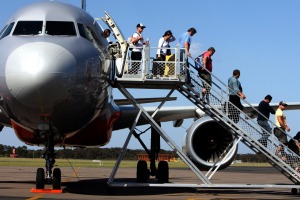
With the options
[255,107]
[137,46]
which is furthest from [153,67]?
[255,107]

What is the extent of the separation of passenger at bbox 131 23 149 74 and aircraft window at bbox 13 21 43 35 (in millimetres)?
2675

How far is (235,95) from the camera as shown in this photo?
15711 millimetres

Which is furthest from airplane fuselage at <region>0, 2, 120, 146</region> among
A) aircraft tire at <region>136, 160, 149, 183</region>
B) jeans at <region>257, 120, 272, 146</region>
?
jeans at <region>257, 120, 272, 146</region>

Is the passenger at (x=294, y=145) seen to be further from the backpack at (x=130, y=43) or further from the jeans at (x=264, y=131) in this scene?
the backpack at (x=130, y=43)

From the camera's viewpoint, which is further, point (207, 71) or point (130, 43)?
point (130, 43)

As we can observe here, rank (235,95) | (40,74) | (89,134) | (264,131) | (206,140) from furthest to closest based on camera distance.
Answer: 1. (206,140)
2. (89,134)
3. (235,95)
4. (264,131)
5. (40,74)

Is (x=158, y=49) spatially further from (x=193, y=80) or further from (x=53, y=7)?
(x=53, y=7)

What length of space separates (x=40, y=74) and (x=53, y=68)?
11.3 inches

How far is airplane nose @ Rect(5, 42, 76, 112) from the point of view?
454 inches

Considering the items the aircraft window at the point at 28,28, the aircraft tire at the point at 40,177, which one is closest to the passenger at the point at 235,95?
the aircraft tire at the point at 40,177

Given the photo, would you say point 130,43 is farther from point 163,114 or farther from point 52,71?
point 163,114

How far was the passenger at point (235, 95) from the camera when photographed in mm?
15484

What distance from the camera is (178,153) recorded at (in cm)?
1505

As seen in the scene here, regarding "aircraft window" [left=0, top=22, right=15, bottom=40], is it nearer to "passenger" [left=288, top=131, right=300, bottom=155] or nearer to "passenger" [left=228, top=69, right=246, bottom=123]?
"passenger" [left=228, top=69, right=246, bottom=123]
